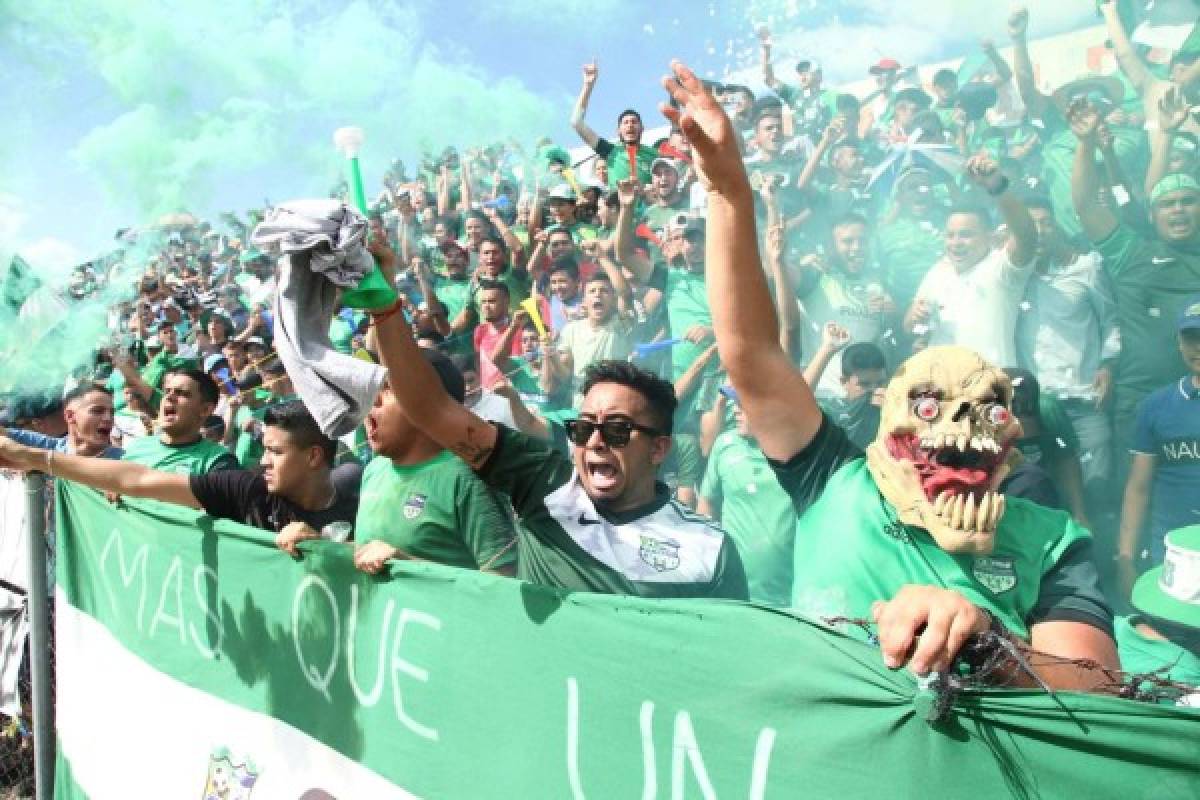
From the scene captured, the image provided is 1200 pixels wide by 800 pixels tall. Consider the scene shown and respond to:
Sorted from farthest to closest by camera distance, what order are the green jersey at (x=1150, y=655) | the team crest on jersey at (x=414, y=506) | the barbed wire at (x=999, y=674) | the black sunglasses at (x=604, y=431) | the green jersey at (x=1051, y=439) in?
1. the green jersey at (x=1051, y=439)
2. the team crest on jersey at (x=414, y=506)
3. the green jersey at (x=1150, y=655)
4. the black sunglasses at (x=604, y=431)
5. the barbed wire at (x=999, y=674)

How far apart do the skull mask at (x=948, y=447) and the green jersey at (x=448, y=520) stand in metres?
1.11

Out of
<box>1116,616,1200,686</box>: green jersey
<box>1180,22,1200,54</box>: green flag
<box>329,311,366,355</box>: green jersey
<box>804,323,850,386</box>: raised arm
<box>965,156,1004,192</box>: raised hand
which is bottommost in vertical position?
<box>1116,616,1200,686</box>: green jersey

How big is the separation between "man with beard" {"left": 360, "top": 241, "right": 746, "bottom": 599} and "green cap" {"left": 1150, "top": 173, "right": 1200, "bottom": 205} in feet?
6.84

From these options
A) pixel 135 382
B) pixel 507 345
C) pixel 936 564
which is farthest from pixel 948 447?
pixel 135 382

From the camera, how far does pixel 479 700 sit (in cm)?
220

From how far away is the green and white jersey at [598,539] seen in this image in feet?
8.16

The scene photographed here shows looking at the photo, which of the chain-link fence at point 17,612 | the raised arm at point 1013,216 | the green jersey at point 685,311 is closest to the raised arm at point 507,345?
the green jersey at point 685,311

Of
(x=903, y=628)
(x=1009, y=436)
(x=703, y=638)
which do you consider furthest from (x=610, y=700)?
(x=1009, y=436)

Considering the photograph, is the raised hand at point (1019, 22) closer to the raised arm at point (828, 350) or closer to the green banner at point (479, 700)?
the raised arm at point (828, 350)

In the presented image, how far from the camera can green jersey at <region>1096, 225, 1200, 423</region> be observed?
3.61 metres

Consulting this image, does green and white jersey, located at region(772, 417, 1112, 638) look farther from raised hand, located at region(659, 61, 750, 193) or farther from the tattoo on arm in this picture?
the tattoo on arm

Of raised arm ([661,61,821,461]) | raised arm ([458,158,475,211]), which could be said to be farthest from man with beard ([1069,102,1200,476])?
raised arm ([458,158,475,211])

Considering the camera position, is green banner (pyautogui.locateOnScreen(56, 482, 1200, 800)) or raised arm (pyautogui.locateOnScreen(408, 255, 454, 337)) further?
raised arm (pyautogui.locateOnScreen(408, 255, 454, 337))

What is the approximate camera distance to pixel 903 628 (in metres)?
1.39
